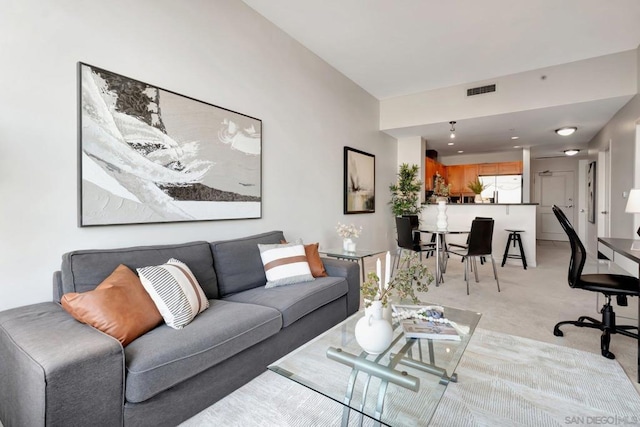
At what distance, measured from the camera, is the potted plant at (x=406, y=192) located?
5973 mm

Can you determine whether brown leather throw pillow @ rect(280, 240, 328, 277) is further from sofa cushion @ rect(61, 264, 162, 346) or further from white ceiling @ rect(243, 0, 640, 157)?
white ceiling @ rect(243, 0, 640, 157)

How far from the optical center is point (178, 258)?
85.3 inches

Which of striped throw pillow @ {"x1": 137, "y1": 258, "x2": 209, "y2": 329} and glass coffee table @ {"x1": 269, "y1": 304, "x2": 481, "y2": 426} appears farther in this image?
striped throw pillow @ {"x1": 137, "y1": 258, "x2": 209, "y2": 329}

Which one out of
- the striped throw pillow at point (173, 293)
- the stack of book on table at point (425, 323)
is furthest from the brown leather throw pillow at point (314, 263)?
the striped throw pillow at point (173, 293)

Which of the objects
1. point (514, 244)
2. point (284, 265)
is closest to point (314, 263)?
point (284, 265)

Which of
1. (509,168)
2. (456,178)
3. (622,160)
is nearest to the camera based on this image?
(622,160)

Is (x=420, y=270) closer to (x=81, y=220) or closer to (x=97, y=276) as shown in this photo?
(x=97, y=276)

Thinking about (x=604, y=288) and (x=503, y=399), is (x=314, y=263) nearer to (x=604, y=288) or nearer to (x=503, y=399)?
(x=503, y=399)

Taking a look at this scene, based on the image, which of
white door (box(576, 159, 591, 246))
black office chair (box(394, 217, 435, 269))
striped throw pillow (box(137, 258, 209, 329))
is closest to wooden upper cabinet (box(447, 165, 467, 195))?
white door (box(576, 159, 591, 246))

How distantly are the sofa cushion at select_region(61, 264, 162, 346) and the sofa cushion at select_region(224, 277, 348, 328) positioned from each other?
69cm

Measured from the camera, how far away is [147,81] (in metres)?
2.28

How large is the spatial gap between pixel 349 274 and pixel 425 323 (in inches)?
44.9

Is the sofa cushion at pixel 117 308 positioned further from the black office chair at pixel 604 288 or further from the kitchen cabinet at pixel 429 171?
the kitchen cabinet at pixel 429 171

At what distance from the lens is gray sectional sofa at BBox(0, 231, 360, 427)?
1.15m
